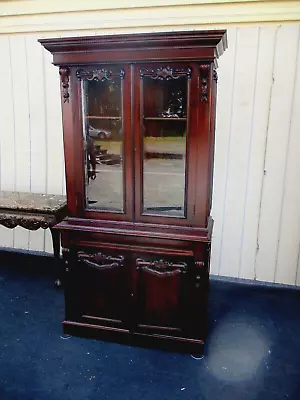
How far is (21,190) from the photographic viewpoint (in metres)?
3.87

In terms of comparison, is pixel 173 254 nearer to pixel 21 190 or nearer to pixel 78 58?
pixel 78 58

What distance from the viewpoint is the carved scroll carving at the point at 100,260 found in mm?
2539

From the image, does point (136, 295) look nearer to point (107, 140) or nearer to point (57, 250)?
point (107, 140)

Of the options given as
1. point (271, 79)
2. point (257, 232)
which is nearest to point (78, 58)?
point (271, 79)

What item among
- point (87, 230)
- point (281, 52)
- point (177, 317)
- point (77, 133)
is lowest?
point (177, 317)

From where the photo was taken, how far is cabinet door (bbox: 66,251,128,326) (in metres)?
2.57

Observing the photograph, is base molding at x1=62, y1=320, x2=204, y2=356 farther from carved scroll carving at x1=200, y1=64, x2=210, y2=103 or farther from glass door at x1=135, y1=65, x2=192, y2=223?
carved scroll carving at x1=200, y1=64, x2=210, y2=103

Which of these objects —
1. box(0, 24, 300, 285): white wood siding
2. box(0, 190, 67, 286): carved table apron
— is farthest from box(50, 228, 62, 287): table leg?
box(0, 24, 300, 285): white wood siding

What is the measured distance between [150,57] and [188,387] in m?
2.01

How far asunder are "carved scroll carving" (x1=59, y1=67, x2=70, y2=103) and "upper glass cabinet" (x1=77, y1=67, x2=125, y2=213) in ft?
0.25

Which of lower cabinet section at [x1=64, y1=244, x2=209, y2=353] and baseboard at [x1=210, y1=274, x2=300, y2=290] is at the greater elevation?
lower cabinet section at [x1=64, y1=244, x2=209, y2=353]

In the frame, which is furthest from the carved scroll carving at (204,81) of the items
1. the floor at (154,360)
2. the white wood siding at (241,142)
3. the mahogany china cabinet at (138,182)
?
the floor at (154,360)

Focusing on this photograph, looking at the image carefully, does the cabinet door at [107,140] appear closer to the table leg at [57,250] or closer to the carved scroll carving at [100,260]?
the carved scroll carving at [100,260]

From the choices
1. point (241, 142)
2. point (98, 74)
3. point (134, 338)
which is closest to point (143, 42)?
point (98, 74)
